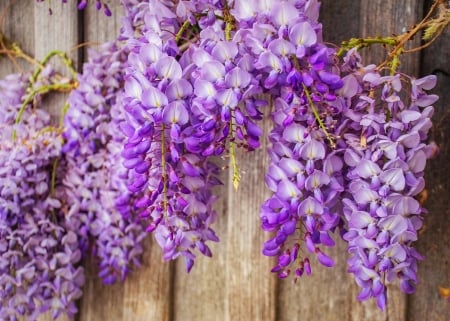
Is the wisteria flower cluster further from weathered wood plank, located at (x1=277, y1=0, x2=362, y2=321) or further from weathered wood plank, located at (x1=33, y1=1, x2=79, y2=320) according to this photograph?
weathered wood plank, located at (x1=33, y1=1, x2=79, y2=320)

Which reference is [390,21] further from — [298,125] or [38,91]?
[38,91]

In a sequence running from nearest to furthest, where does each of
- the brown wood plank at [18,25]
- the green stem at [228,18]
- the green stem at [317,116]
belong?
the green stem at [317,116]
the green stem at [228,18]
the brown wood plank at [18,25]

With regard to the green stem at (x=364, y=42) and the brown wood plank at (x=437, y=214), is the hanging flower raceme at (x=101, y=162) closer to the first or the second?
the green stem at (x=364, y=42)

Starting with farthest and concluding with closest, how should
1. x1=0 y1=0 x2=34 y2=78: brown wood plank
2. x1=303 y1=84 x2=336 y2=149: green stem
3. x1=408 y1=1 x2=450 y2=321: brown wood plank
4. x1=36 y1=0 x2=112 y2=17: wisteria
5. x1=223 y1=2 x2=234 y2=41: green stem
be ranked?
1. x1=0 y1=0 x2=34 y2=78: brown wood plank
2. x1=36 y1=0 x2=112 y2=17: wisteria
3. x1=408 y1=1 x2=450 y2=321: brown wood plank
4. x1=223 y1=2 x2=234 y2=41: green stem
5. x1=303 y1=84 x2=336 y2=149: green stem

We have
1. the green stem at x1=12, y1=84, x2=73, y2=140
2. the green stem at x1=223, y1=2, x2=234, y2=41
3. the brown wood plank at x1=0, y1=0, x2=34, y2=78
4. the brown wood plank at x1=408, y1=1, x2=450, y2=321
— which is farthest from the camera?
the brown wood plank at x1=0, y1=0, x2=34, y2=78

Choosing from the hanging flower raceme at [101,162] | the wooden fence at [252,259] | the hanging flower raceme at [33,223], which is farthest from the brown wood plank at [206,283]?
the hanging flower raceme at [33,223]

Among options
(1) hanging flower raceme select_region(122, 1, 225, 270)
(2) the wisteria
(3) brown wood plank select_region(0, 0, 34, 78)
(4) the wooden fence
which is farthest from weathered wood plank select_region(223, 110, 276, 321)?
(3) brown wood plank select_region(0, 0, 34, 78)

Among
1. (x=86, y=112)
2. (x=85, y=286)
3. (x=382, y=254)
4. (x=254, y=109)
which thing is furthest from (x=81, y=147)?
(x=382, y=254)

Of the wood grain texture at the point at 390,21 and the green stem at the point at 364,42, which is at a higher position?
the wood grain texture at the point at 390,21
